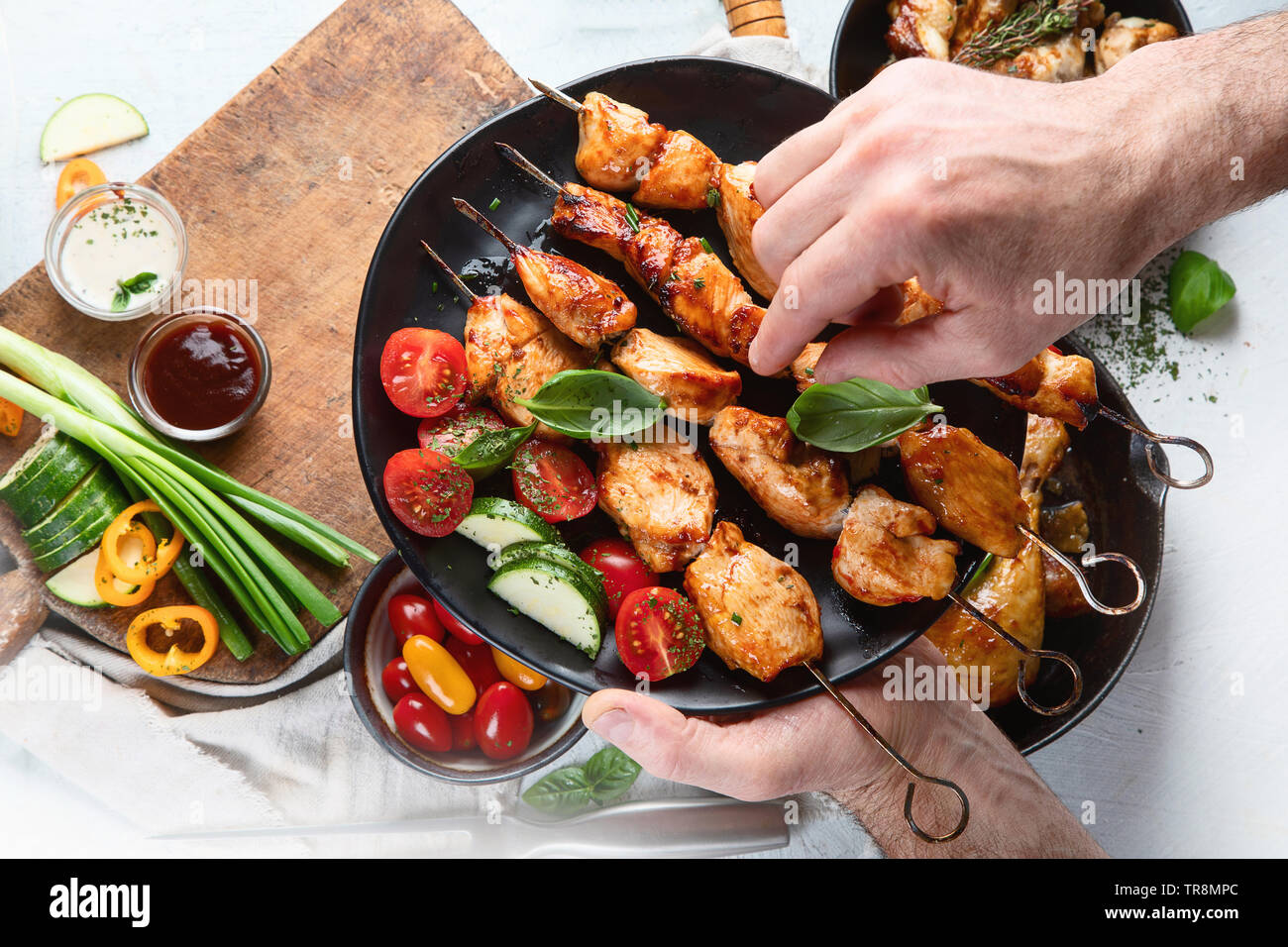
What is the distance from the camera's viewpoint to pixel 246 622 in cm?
357

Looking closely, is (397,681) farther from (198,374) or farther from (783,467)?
(783,467)

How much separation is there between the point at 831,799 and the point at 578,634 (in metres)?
1.54

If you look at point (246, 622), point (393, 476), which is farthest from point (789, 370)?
point (246, 622)

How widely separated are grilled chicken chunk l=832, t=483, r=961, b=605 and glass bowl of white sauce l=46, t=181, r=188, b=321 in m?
2.89

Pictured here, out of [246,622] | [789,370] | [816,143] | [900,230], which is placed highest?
[816,143]

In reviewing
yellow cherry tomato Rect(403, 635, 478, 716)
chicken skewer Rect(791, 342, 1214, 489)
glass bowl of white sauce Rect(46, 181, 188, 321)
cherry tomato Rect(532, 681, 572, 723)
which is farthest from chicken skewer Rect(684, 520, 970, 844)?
glass bowl of white sauce Rect(46, 181, 188, 321)

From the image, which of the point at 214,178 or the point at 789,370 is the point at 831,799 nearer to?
the point at 789,370

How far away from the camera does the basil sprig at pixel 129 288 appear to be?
137 inches

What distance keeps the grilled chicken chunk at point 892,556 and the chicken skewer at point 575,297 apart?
1065 mm

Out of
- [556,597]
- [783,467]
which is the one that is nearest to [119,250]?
[556,597]

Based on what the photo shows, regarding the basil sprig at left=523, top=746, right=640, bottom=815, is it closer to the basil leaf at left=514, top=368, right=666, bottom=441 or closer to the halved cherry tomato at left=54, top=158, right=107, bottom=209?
the basil leaf at left=514, top=368, right=666, bottom=441

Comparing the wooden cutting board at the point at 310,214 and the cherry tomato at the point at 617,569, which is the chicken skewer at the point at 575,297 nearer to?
the cherry tomato at the point at 617,569

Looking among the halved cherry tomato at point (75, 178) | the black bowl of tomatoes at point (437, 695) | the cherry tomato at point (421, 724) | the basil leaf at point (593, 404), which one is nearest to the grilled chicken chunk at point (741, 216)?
the basil leaf at point (593, 404)

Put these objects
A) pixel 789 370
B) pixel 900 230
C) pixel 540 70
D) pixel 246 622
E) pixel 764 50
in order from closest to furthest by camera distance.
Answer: pixel 900 230 → pixel 789 370 → pixel 246 622 → pixel 764 50 → pixel 540 70
